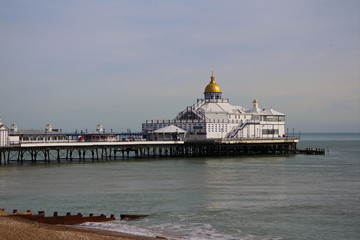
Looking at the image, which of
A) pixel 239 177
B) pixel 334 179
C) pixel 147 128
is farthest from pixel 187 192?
pixel 147 128

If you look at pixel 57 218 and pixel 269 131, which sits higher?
pixel 269 131

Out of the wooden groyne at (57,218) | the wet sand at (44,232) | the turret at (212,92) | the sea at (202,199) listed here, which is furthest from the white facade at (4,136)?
the turret at (212,92)

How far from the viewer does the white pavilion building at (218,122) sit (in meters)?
98.4

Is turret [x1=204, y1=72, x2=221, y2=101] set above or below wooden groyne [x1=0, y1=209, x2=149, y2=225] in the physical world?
above

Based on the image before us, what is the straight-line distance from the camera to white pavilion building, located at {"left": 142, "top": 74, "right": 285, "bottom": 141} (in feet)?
323

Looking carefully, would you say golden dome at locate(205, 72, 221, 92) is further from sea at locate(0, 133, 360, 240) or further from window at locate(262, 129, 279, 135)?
sea at locate(0, 133, 360, 240)

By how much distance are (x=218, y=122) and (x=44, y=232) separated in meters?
75.5

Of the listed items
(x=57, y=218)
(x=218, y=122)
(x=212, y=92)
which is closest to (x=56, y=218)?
(x=57, y=218)

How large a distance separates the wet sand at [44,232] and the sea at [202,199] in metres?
1.85

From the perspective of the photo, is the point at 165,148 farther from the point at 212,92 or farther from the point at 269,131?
the point at 269,131

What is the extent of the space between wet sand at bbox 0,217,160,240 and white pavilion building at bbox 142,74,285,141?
2617 inches

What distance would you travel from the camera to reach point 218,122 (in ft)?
328

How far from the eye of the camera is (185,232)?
30.7m

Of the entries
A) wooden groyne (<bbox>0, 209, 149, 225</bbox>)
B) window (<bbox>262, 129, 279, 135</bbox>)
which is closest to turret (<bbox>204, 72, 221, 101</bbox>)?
window (<bbox>262, 129, 279, 135</bbox>)
